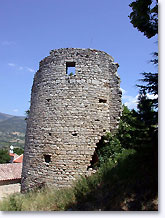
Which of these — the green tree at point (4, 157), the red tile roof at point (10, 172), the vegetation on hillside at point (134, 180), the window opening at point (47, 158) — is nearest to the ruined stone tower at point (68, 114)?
the window opening at point (47, 158)

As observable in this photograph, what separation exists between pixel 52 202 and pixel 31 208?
0.62 m

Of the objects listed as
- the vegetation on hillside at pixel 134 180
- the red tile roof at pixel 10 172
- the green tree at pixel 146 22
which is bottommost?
the red tile roof at pixel 10 172

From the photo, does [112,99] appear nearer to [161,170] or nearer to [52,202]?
[161,170]

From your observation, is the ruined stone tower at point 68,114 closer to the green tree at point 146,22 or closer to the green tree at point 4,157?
the green tree at point 146,22

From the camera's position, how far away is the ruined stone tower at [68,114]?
6000 millimetres

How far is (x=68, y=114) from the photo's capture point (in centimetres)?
627

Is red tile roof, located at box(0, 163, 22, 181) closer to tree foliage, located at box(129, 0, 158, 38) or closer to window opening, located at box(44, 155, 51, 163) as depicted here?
window opening, located at box(44, 155, 51, 163)

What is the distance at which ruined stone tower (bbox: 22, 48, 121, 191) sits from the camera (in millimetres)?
6000

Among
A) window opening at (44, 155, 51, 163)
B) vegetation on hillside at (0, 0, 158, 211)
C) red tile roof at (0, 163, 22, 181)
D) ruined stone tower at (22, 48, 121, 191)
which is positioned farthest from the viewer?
red tile roof at (0, 163, 22, 181)

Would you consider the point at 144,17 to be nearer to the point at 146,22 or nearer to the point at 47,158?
the point at 146,22

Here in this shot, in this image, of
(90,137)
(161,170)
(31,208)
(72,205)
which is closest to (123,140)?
(90,137)

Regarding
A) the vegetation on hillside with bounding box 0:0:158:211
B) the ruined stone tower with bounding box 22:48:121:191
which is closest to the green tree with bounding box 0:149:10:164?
the ruined stone tower with bounding box 22:48:121:191

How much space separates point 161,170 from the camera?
12.8 feet

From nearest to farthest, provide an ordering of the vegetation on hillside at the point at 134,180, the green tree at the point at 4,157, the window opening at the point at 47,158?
the vegetation on hillside at the point at 134,180
the window opening at the point at 47,158
the green tree at the point at 4,157
